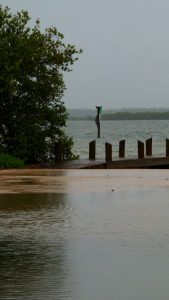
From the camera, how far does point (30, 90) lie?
30.7m

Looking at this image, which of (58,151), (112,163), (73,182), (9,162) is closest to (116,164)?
(112,163)

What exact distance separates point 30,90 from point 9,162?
14.0 feet

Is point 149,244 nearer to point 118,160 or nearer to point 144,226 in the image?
point 144,226

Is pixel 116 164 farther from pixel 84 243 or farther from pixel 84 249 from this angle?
pixel 84 249

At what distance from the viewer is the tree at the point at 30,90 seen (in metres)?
29.4

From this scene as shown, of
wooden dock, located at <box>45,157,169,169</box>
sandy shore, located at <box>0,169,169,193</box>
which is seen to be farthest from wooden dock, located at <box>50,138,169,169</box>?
sandy shore, located at <box>0,169,169,193</box>

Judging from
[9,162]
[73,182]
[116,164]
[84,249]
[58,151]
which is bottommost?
[84,249]

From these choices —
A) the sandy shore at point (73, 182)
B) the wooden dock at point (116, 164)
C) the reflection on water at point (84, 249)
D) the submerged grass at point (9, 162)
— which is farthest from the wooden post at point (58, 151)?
the reflection on water at point (84, 249)

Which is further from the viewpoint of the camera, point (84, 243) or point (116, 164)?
point (116, 164)

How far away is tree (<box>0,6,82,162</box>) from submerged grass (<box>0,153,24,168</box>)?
3.92ft

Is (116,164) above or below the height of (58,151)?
below

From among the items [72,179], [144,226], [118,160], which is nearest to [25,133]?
[118,160]

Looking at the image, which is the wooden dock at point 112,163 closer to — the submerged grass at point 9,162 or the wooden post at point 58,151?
the wooden post at point 58,151

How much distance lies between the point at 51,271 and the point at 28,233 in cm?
264
